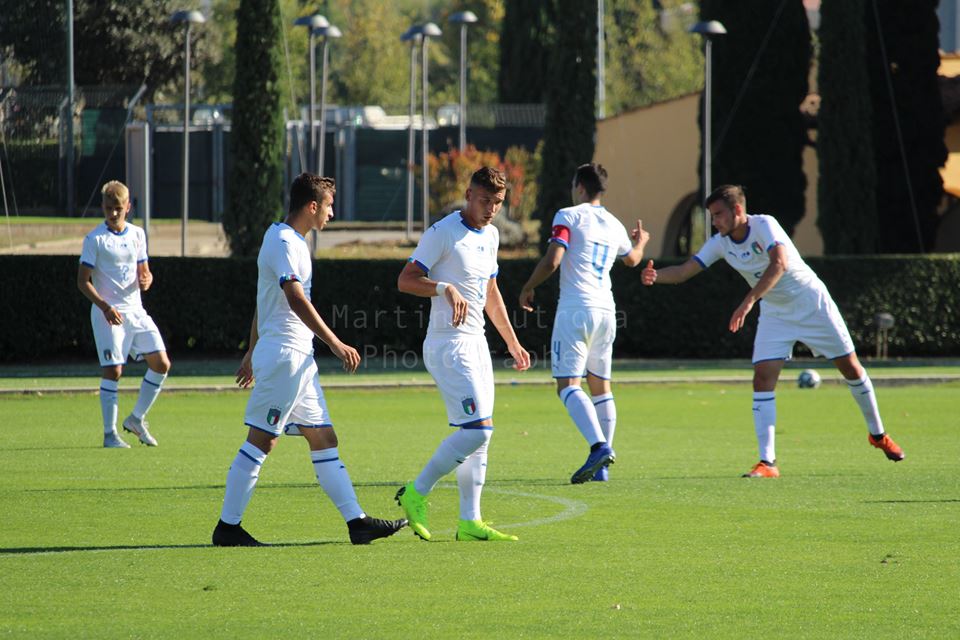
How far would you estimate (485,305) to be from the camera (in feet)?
29.2

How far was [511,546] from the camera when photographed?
841 cm

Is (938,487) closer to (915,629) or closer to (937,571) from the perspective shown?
(937,571)

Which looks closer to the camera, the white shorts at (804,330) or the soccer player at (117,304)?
the white shorts at (804,330)

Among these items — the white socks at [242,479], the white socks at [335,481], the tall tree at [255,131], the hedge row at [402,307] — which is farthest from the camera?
the tall tree at [255,131]

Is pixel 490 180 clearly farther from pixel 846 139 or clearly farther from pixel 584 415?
pixel 846 139

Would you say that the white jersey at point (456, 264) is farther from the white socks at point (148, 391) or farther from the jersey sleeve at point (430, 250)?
the white socks at point (148, 391)

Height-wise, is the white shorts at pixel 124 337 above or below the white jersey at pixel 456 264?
below

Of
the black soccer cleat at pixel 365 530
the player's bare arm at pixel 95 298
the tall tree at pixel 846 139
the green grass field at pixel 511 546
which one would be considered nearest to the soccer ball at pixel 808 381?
the green grass field at pixel 511 546

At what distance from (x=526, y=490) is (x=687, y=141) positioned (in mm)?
28120

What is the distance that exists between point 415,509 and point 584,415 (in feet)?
8.89

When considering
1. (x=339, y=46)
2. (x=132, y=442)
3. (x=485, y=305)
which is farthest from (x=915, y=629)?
(x=339, y=46)

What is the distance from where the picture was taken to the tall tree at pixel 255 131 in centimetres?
2791

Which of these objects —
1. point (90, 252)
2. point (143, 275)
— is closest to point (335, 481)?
point (90, 252)

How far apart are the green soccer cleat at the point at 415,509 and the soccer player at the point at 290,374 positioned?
0.59ft
